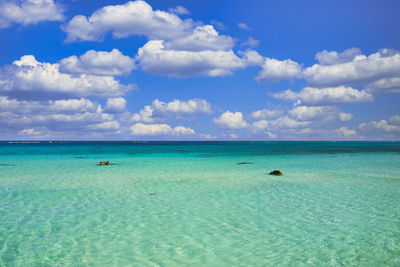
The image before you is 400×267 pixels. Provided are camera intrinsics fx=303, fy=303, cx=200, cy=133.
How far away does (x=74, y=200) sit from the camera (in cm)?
1695

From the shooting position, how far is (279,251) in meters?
9.52

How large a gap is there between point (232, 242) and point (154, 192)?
1008 centimetres

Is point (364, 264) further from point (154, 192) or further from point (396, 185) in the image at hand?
point (396, 185)

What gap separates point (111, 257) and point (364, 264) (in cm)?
727

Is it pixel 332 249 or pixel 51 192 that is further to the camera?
pixel 51 192

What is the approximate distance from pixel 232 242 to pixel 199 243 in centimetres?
111

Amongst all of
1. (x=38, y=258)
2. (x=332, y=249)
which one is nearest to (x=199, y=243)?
(x=332, y=249)

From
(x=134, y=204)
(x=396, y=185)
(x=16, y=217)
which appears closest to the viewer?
(x=16, y=217)

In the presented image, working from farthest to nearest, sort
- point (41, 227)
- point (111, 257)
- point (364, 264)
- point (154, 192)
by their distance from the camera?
point (154, 192)
point (41, 227)
point (111, 257)
point (364, 264)

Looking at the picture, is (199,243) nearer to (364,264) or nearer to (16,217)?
(364,264)

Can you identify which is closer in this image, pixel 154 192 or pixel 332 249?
pixel 332 249

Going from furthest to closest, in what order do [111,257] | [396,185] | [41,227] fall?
1. [396,185]
2. [41,227]
3. [111,257]

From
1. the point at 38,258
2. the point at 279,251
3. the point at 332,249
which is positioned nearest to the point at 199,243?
the point at 279,251

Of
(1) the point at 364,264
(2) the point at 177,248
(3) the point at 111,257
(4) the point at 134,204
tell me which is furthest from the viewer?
(4) the point at 134,204
